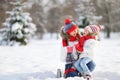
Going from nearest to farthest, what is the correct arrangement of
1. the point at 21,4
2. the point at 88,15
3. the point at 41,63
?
the point at 41,63 < the point at 21,4 < the point at 88,15

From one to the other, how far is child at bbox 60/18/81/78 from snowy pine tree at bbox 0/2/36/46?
1543 cm

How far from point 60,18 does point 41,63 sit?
62.4 m

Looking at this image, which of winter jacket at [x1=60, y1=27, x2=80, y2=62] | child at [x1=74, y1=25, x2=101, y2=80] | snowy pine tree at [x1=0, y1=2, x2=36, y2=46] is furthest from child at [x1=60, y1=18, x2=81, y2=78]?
snowy pine tree at [x1=0, y1=2, x2=36, y2=46]

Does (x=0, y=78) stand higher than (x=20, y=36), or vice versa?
(x=20, y=36)

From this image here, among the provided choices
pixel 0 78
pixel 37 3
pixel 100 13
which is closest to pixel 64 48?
pixel 0 78

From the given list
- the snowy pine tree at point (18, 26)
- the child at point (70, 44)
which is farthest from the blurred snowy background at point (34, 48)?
the child at point (70, 44)

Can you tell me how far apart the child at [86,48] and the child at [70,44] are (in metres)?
0.20

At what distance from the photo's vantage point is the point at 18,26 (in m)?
23.2

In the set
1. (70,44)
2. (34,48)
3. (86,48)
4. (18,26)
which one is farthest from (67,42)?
(18,26)

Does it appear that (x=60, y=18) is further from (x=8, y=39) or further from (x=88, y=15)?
(x=8, y=39)

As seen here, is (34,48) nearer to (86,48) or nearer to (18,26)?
(18,26)

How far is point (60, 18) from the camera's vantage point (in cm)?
7269

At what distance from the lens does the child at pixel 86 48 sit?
745 cm

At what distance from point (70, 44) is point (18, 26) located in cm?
1573
